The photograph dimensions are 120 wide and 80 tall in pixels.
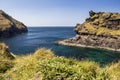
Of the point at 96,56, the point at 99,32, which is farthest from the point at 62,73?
the point at 99,32

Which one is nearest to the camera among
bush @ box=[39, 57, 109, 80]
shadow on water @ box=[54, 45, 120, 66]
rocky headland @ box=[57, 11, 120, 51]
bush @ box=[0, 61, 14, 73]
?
bush @ box=[39, 57, 109, 80]

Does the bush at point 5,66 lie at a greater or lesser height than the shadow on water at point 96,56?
greater

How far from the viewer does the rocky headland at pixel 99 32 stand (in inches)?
5472

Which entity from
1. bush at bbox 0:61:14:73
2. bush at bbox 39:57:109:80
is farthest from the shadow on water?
bush at bbox 39:57:109:80

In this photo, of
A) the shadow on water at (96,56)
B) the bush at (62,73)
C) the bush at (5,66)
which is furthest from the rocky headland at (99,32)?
the bush at (62,73)

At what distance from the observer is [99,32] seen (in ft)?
495

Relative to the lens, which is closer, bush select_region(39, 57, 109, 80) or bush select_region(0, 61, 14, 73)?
bush select_region(39, 57, 109, 80)

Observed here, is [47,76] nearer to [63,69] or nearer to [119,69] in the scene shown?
[63,69]

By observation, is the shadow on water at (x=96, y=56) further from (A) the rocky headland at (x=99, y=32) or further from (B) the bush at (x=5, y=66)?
(B) the bush at (x=5, y=66)

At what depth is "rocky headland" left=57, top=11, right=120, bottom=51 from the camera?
139 meters

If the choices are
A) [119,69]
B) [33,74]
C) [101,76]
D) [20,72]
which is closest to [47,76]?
[33,74]

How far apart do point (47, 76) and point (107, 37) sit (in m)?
139

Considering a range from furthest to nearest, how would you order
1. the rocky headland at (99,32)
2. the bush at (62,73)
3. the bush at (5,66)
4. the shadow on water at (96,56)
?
the rocky headland at (99,32) → the shadow on water at (96,56) → the bush at (5,66) → the bush at (62,73)

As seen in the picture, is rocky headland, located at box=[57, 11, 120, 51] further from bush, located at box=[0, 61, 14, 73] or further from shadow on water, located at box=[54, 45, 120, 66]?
bush, located at box=[0, 61, 14, 73]
